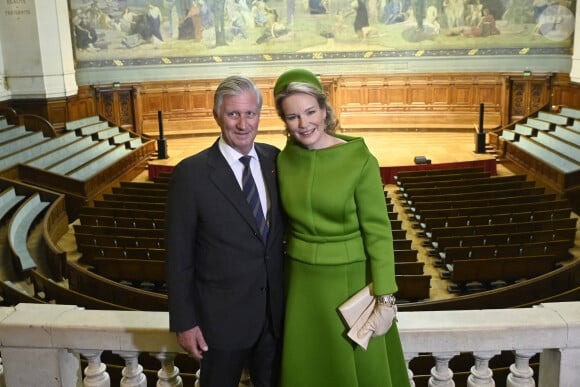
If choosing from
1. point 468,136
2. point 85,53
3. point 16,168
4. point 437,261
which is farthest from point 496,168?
point 85,53

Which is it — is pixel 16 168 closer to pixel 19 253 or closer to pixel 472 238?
pixel 19 253

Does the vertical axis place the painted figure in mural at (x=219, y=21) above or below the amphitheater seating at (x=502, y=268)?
above

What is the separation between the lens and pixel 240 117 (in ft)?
7.72

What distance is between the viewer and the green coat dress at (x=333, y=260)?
2375 mm

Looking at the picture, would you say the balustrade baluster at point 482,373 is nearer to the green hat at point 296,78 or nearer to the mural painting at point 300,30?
the green hat at point 296,78

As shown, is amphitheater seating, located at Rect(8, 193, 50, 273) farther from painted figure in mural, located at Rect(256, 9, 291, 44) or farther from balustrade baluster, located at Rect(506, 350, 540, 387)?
painted figure in mural, located at Rect(256, 9, 291, 44)

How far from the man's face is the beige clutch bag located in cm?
73

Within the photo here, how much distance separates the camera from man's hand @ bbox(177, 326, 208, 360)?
2.38 meters

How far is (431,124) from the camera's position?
19.8m

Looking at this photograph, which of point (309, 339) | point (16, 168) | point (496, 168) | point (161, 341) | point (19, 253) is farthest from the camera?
point (496, 168)

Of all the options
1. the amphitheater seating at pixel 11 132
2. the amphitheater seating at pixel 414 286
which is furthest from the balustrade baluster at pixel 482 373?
the amphitheater seating at pixel 11 132

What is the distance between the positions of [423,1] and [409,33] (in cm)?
106

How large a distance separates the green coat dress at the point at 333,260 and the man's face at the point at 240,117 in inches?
9.1

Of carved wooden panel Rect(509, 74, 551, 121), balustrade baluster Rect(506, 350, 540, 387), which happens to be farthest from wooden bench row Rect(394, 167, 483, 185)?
balustrade baluster Rect(506, 350, 540, 387)
